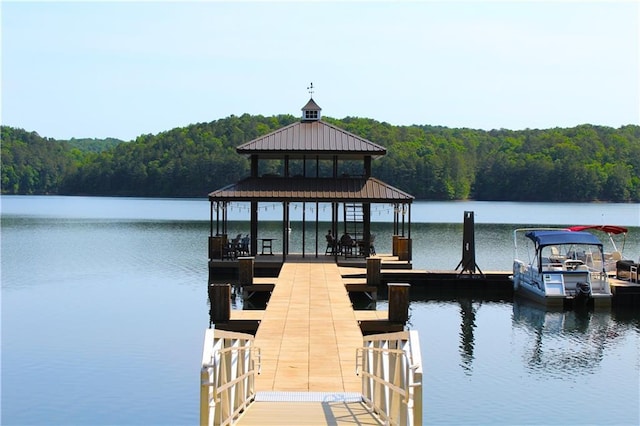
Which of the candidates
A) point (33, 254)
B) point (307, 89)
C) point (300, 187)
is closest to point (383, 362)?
point (300, 187)

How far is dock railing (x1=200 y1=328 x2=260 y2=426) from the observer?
805cm

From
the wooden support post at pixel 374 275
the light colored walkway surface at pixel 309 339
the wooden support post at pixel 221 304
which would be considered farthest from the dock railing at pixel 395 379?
the wooden support post at pixel 374 275

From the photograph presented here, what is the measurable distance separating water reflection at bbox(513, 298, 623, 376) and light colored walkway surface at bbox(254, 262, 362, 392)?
4.31 m

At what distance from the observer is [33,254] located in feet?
133

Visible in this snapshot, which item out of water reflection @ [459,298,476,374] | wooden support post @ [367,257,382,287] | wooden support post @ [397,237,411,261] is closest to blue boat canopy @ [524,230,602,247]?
water reflection @ [459,298,476,374]

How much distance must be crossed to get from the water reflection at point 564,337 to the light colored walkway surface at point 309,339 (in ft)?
14.1

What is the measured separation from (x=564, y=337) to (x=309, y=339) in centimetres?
805

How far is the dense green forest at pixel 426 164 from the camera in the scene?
392ft

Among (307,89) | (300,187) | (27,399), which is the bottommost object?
(27,399)

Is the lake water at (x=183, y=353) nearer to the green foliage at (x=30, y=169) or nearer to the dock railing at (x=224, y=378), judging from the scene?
the dock railing at (x=224, y=378)

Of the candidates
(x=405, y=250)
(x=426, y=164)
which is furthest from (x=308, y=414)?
(x=426, y=164)

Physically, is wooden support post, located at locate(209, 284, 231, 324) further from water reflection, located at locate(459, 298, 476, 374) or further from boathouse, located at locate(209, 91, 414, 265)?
boathouse, located at locate(209, 91, 414, 265)

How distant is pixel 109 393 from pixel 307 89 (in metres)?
20.8

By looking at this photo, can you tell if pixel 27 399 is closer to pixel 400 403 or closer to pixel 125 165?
pixel 400 403
